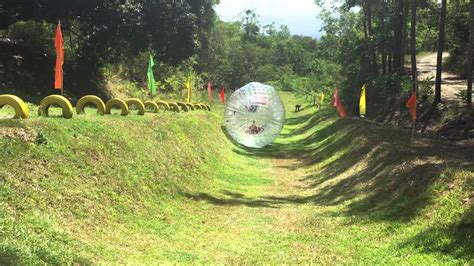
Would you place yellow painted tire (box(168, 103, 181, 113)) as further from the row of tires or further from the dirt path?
the dirt path

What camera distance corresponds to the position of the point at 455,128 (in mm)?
22125

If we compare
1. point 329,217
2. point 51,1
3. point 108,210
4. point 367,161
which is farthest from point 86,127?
point 51,1

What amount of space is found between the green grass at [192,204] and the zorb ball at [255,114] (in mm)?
1751

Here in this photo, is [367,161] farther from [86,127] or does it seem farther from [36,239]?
[36,239]

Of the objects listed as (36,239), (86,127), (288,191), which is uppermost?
(86,127)

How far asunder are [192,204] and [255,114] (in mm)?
5125

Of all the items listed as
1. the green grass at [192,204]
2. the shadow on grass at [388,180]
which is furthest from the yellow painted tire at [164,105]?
the shadow on grass at [388,180]

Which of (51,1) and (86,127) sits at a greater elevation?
(51,1)

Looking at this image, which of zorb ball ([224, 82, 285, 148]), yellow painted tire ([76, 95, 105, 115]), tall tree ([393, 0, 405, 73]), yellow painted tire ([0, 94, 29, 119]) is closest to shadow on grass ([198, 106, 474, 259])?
zorb ball ([224, 82, 285, 148])

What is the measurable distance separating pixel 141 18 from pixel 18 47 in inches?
291

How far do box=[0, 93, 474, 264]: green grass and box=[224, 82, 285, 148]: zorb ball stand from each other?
1.75 meters

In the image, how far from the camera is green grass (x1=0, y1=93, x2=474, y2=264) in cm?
815

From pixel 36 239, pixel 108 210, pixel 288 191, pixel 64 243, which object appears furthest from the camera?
pixel 288 191

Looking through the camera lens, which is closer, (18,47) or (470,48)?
(470,48)
